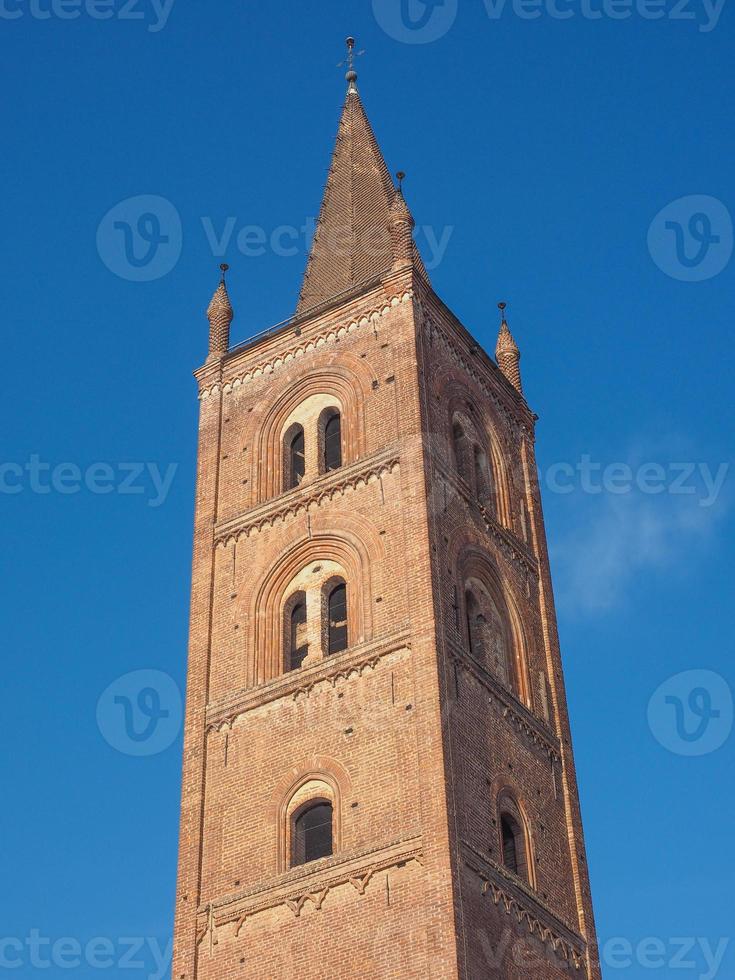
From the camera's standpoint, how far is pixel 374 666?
106 feet

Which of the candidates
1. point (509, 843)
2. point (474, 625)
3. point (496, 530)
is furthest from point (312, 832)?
point (496, 530)

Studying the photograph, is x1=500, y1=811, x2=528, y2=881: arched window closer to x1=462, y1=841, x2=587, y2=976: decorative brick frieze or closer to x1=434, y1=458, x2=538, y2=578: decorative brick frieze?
x1=462, y1=841, x2=587, y2=976: decorative brick frieze

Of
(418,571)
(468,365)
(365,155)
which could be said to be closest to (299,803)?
(418,571)

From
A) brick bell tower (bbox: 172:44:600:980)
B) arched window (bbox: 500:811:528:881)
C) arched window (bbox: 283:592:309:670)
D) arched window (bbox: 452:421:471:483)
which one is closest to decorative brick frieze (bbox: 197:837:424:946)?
brick bell tower (bbox: 172:44:600:980)

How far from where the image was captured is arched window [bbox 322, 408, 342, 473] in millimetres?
37344

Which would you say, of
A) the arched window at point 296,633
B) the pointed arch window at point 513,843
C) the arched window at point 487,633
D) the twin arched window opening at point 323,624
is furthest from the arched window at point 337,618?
the pointed arch window at point 513,843

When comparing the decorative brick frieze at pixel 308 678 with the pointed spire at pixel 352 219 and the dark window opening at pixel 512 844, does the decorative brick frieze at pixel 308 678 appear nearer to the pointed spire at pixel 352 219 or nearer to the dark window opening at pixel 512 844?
the dark window opening at pixel 512 844

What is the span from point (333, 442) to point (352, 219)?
885cm

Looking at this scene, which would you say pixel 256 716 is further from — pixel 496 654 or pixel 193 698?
pixel 496 654

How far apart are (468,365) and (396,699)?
1087cm

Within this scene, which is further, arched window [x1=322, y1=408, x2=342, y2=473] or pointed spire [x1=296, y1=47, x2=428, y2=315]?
pointed spire [x1=296, y1=47, x2=428, y2=315]

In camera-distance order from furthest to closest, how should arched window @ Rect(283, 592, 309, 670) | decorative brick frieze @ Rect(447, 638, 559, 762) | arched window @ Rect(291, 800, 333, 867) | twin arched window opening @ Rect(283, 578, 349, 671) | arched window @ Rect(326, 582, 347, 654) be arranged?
arched window @ Rect(283, 592, 309, 670) → twin arched window opening @ Rect(283, 578, 349, 671) → arched window @ Rect(326, 582, 347, 654) → decorative brick frieze @ Rect(447, 638, 559, 762) → arched window @ Rect(291, 800, 333, 867)

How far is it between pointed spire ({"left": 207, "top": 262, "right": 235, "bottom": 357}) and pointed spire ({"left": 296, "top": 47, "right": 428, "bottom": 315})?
1.83 meters

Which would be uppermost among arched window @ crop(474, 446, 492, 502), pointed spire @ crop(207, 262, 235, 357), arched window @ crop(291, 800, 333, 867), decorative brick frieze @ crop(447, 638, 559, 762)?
pointed spire @ crop(207, 262, 235, 357)
